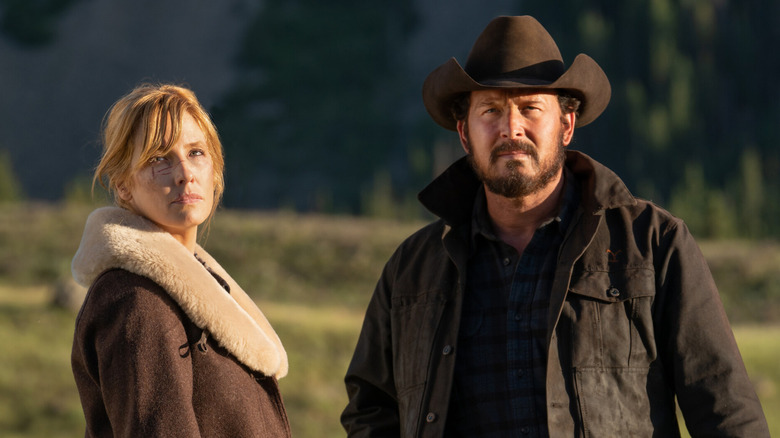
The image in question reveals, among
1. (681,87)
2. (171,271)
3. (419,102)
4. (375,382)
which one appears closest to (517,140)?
(375,382)

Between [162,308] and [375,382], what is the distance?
3.92ft

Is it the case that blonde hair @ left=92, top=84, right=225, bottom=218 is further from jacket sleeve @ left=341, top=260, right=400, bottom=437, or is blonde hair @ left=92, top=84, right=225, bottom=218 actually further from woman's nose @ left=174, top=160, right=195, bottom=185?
jacket sleeve @ left=341, top=260, right=400, bottom=437

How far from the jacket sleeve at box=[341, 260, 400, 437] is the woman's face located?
102cm

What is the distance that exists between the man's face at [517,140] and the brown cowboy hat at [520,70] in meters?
0.06

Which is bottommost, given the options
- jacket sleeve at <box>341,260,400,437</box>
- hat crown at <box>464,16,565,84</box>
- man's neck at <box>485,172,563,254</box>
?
jacket sleeve at <box>341,260,400,437</box>

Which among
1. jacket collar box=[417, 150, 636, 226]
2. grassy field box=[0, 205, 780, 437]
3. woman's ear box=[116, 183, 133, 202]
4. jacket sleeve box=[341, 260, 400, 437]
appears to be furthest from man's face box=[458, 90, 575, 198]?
grassy field box=[0, 205, 780, 437]

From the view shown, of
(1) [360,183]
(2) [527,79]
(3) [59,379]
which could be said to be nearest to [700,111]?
(1) [360,183]

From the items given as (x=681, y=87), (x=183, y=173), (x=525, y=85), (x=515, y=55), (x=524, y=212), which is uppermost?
(x=681, y=87)

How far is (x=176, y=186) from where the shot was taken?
2750 millimetres

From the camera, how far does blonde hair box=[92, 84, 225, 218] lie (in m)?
2.71

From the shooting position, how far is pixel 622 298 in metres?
3.17

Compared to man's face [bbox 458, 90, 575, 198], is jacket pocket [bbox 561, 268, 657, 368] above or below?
below

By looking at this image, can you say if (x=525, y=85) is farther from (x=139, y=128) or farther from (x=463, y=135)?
(x=139, y=128)

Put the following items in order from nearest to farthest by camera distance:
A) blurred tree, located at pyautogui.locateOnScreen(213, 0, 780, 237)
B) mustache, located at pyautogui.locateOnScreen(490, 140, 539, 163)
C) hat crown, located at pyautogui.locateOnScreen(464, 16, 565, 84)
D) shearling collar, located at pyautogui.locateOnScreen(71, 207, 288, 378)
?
shearling collar, located at pyautogui.locateOnScreen(71, 207, 288, 378) → mustache, located at pyautogui.locateOnScreen(490, 140, 539, 163) → hat crown, located at pyautogui.locateOnScreen(464, 16, 565, 84) → blurred tree, located at pyautogui.locateOnScreen(213, 0, 780, 237)
